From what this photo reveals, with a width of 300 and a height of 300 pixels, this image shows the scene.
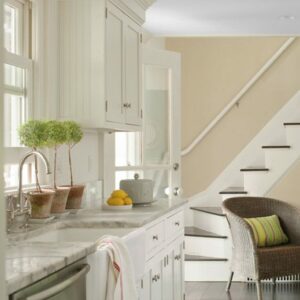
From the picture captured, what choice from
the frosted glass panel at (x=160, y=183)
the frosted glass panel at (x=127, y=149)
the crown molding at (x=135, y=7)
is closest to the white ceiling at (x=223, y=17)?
the crown molding at (x=135, y=7)

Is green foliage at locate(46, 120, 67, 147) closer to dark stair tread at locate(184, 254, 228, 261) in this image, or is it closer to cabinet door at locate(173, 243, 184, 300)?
cabinet door at locate(173, 243, 184, 300)

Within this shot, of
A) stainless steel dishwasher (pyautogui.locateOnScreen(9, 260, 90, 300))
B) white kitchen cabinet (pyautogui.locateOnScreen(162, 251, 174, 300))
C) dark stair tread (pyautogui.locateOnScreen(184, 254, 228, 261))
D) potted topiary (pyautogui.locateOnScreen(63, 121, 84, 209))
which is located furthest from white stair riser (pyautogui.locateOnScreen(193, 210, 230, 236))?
stainless steel dishwasher (pyautogui.locateOnScreen(9, 260, 90, 300))

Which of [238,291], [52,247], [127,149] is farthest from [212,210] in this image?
[52,247]

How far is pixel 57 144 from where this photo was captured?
3434 mm

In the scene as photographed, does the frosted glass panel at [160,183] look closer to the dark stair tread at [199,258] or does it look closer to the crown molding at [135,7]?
the dark stair tread at [199,258]

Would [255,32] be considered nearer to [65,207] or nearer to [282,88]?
[282,88]

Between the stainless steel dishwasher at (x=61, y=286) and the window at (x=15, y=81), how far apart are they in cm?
121

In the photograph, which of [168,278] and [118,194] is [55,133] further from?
[168,278]

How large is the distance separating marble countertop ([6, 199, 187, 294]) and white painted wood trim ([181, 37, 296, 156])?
3760 millimetres

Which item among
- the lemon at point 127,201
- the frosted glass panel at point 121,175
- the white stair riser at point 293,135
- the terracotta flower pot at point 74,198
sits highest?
the white stair riser at point 293,135

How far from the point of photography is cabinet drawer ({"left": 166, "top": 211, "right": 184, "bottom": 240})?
4090 mm

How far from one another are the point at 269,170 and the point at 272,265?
168cm

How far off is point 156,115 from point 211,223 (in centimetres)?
143

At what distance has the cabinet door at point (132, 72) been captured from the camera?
14.4 ft
